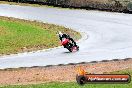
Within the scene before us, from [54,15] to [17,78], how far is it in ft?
74.2

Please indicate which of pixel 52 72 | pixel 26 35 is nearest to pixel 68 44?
pixel 52 72

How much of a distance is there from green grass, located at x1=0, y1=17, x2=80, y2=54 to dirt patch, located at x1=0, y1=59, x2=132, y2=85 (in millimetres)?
5714

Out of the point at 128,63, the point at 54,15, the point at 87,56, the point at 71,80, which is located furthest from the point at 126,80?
the point at 54,15

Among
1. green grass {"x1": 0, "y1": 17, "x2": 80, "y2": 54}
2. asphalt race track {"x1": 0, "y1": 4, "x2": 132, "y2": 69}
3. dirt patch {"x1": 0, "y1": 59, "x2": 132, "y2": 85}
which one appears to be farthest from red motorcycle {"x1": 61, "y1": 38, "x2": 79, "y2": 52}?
dirt patch {"x1": 0, "y1": 59, "x2": 132, "y2": 85}

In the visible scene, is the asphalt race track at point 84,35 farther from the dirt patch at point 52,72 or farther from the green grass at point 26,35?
the green grass at point 26,35

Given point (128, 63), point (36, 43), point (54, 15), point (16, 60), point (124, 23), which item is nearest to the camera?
point (128, 63)

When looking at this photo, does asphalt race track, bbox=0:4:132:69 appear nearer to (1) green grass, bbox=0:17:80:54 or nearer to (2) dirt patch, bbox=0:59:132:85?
(2) dirt patch, bbox=0:59:132:85

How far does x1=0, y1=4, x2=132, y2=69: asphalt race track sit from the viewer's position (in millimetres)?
24886

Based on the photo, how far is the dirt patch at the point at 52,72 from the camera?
20.2m

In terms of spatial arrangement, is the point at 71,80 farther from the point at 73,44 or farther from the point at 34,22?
the point at 34,22

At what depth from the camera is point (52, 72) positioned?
70.9 ft

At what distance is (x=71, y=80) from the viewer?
19812mm

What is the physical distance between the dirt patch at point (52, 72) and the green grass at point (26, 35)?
5.71 metres

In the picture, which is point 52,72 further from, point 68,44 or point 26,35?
point 26,35
